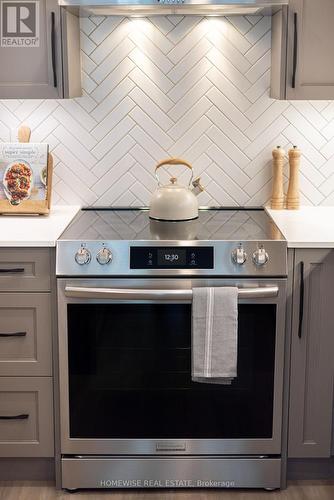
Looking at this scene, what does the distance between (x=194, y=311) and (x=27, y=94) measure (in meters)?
1.09

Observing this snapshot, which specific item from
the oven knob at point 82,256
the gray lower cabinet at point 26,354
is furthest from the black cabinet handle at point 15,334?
the oven knob at point 82,256

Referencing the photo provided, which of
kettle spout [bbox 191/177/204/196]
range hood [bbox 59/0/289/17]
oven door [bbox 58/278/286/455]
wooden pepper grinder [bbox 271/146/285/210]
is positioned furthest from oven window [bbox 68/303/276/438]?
range hood [bbox 59/0/289/17]

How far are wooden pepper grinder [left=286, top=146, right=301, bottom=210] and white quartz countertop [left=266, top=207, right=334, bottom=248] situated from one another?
1.5 inches

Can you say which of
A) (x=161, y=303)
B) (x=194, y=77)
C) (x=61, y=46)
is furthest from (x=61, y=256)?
(x=194, y=77)

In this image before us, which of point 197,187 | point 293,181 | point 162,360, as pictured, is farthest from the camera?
point 293,181

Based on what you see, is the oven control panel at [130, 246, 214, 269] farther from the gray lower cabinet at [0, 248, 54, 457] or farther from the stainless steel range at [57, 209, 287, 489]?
the gray lower cabinet at [0, 248, 54, 457]

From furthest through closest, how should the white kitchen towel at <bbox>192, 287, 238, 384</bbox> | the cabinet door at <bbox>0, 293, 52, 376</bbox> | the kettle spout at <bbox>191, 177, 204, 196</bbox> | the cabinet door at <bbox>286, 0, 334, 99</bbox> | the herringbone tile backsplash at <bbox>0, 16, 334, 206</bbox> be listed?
the herringbone tile backsplash at <bbox>0, 16, 334, 206</bbox>, the kettle spout at <bbox>191, 177, 204, 196</bbox>, the cabinet door at <bbox>286, 0, 334, 99</bbox>, the cabinet door at <bbox>0, 293, 52, 376</bbox>, the white kitchen towel at <bbox>192, 287, 238, 384</bbox>

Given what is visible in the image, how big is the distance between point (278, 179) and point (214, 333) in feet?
2.98

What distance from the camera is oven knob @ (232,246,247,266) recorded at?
292 cm

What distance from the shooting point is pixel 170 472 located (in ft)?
10.2

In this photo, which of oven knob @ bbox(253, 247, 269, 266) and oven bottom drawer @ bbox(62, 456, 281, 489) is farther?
oven bottom drawer @ bbox(62, 456, 281, 489)

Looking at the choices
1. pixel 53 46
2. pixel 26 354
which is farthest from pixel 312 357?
pixel 53 46

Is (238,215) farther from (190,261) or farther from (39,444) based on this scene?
(39,444)

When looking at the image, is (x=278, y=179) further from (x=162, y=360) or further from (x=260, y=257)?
(x=162, y=360)
